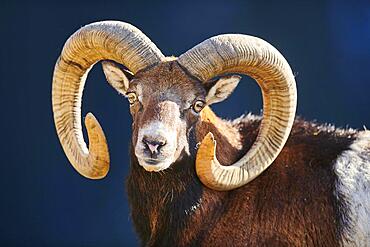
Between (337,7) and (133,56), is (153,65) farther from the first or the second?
(337,7)

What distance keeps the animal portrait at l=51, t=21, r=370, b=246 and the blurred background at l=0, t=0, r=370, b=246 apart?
3755mm

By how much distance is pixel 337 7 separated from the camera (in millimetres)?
12453

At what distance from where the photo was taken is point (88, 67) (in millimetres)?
8414

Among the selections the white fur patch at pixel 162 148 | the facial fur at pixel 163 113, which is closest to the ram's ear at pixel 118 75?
the facial fur at pixel 163 113

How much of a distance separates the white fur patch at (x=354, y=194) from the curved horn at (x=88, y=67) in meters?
1.91


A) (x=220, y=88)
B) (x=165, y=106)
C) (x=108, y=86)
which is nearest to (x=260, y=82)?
(x=220, y=88)

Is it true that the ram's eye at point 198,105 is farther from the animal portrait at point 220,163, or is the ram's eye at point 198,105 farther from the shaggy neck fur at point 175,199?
the shaggy neck fur at point 175,199

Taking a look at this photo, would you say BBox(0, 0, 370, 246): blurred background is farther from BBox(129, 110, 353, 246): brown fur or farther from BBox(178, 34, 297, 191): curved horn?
BBox(178, 34, 297, 191): curved horn

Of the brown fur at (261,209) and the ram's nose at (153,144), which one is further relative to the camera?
the brown fur at (261,209)

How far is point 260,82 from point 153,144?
4.49ft

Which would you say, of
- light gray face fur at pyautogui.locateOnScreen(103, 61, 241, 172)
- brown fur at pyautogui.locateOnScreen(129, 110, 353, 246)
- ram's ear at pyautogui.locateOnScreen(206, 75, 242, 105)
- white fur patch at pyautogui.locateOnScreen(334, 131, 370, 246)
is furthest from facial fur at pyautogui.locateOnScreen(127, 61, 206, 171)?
white fur patch at pyautogui.locateOnScreen(334, 131, 370, 246)

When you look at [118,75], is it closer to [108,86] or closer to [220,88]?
[220,88]

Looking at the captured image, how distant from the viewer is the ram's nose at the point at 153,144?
7.14 m

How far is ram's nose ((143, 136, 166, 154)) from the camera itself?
281 inches
